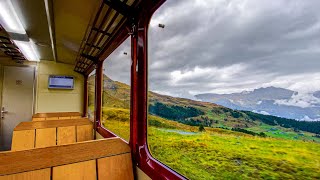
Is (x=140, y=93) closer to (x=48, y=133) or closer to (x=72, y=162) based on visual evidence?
(x=72, y=162)

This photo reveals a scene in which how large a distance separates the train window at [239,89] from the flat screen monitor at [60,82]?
15.4 feet

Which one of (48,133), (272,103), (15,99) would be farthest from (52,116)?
(272,103)

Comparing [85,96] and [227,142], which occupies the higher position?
[85,96]

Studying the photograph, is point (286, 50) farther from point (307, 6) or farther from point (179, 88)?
point (179, 88)

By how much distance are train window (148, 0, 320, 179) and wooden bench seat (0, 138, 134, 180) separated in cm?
34

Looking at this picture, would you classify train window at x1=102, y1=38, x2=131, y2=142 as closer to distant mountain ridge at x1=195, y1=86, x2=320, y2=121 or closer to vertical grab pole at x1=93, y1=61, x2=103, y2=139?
vertical grab pole at x1=93, y1=61, x2=103, y2=139

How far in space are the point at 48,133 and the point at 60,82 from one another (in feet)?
9.92

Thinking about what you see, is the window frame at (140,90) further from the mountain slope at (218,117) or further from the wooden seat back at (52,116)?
the wooden seat back at (52,116)

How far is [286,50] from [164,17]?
1.06 metres

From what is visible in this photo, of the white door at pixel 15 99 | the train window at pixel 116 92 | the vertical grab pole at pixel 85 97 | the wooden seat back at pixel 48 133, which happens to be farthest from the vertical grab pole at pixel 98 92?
the white door at pixel 15 99

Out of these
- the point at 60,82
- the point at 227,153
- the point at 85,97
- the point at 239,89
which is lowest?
the point at 227,153

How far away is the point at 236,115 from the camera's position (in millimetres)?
1177

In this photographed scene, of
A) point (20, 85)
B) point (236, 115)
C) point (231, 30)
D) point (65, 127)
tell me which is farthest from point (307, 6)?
point (20, 85)

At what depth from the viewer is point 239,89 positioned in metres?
1.19
